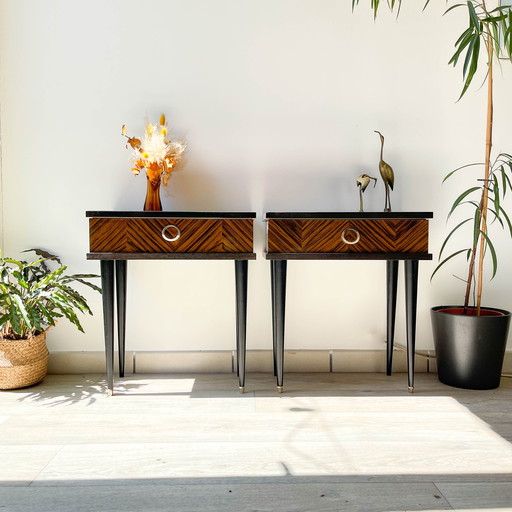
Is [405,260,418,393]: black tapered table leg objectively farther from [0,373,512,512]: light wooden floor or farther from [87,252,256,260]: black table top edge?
[87,252,256,260]: black table top edge

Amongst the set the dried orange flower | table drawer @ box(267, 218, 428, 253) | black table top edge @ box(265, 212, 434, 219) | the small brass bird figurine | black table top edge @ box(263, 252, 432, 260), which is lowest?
black table top edge @ box(263, 252, 432, 260)

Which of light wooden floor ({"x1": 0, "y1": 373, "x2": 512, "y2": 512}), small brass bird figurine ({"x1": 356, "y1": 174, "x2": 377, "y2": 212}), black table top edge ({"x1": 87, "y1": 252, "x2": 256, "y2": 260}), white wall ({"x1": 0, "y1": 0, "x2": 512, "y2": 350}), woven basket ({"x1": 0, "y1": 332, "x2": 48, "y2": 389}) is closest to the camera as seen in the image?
light wooden floor ({"x1": 0, "y1": 373, "x2": 512, "y2": 512})

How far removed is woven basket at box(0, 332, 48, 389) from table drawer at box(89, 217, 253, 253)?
461mm

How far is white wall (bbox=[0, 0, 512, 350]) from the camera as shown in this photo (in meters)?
2.10

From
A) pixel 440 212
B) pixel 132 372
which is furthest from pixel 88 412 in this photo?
pixel 440 212

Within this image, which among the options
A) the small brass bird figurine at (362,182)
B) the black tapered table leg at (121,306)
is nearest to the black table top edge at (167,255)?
the black tapered table leg at (121,306)

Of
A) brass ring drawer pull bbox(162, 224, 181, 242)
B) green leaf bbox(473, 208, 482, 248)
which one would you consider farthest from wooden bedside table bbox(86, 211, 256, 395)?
green leaf bbox(473, 208, 482, 248)

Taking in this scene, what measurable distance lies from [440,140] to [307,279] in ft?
2.63

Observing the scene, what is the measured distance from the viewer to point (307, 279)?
219 centimetres

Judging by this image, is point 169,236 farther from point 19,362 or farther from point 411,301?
point 411,301

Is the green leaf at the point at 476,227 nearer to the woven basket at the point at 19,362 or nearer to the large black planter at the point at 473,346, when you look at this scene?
the large black planter at the point at 473,346

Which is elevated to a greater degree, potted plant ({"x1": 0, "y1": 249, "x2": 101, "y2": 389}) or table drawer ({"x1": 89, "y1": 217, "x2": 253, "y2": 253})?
table drawer ({"x1": 89, "y1": 217, "x2": 253, "y2": 253})

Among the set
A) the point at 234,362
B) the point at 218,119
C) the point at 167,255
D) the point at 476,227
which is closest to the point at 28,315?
the point at 167,255

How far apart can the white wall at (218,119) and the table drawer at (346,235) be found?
0.39m
